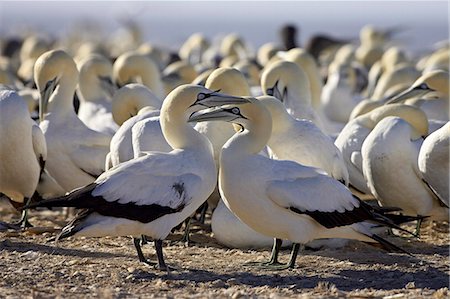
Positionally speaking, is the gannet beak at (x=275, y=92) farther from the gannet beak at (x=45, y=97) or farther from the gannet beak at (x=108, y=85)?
the gannet beak at (x=108, y=85)

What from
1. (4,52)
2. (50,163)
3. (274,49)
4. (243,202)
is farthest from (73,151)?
(4,52)

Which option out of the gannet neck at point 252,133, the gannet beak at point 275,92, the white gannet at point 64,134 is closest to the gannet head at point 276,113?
the gannet neck at point 252,133

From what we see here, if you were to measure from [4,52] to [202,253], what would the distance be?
2042cm

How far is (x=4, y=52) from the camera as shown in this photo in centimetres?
2730

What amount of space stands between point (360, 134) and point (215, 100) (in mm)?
2843

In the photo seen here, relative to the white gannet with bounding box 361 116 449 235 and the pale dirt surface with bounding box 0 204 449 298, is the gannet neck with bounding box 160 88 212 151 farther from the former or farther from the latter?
the white gannet with bounding box 361 116 449 235

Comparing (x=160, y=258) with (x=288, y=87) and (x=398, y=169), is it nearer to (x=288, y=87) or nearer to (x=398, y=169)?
(x=398, y=169)

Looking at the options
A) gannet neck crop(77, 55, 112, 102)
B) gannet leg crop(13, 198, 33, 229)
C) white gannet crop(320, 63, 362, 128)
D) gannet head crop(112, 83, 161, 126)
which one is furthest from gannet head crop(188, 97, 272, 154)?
white gannet crop(320, 63, 362, 128)

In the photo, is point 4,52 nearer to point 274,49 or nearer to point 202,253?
point 274,49

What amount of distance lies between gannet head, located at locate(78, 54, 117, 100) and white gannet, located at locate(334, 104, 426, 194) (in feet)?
11.2

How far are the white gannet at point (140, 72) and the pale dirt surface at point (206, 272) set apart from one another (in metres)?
4.88

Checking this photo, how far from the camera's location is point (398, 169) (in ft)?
28.5

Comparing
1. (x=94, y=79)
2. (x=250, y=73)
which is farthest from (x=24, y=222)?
(x=250, y=73)

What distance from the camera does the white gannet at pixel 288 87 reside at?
1041 centimetres
